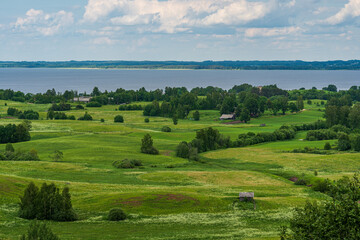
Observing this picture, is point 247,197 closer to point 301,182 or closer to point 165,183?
point 165,183

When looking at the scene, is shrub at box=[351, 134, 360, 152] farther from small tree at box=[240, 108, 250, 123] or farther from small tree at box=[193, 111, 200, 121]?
small tree at box=[193, 111, 200, 121]

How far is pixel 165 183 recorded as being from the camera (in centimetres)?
6444

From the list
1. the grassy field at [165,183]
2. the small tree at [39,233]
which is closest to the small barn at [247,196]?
the grassy field at [165,183]

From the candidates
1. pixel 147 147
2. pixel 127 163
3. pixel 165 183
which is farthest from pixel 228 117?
pixel 165 183

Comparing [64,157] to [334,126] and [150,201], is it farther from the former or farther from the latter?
[334,126]

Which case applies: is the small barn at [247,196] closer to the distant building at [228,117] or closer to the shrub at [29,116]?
the distant building at [228,117]

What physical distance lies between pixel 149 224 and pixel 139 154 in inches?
1851

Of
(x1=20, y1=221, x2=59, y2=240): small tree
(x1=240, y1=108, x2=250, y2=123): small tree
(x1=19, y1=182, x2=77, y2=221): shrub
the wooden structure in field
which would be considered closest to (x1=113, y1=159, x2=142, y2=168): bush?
the wooden structure in field

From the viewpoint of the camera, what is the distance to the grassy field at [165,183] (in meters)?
40.8

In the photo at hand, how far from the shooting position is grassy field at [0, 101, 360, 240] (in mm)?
40750

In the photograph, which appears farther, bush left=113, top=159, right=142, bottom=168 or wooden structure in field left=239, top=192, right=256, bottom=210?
bush left=113, top=159, right=142, bottom=168

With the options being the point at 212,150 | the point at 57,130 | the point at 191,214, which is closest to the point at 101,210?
the point at 191,214

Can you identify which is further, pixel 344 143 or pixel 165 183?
pixel 344 143

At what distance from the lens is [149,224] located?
42.3 metres
